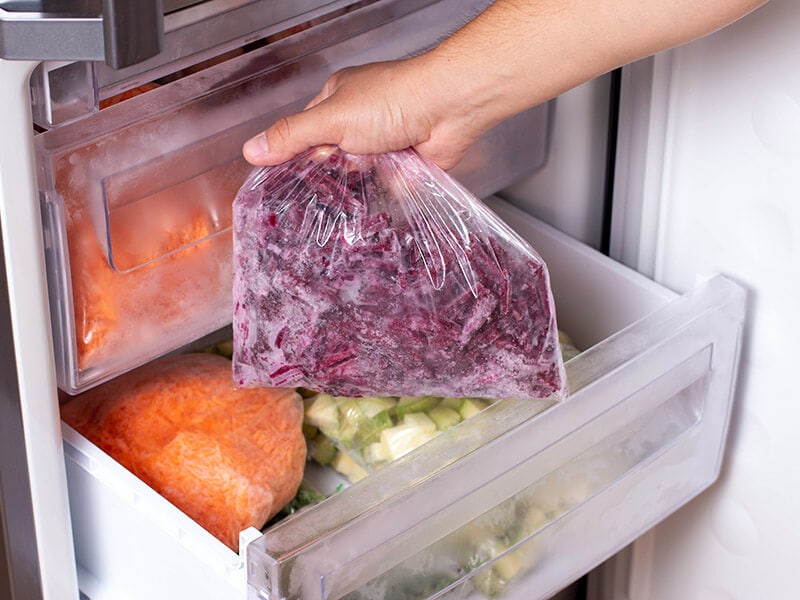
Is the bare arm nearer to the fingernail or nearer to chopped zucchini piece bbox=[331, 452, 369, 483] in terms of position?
the fingernail

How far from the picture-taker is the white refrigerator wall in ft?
2.99

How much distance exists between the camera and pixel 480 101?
0.81 m

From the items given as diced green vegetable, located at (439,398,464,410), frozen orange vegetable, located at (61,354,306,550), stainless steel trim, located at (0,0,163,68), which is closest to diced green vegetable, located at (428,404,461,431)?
diced green vegetable, located at (439,398,464,410)

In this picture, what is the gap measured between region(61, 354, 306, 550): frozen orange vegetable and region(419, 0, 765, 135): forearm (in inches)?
11.6

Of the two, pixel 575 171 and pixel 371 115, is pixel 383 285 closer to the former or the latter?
pixel 371 115

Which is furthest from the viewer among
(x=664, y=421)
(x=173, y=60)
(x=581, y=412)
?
(x=664, y=421)

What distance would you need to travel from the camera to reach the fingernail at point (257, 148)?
79 centimetres

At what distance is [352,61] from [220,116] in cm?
13

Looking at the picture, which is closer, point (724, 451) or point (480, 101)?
point (480, 101)

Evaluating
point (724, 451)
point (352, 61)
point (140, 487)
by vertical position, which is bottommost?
point (724, 451)

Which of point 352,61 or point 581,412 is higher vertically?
point 352,61

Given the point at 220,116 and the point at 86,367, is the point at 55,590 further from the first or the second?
the point at 220,116

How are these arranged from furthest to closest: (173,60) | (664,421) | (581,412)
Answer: (664,421)
(581,412)
(173,60)

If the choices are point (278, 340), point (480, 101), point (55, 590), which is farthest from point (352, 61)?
point (55, 590)
